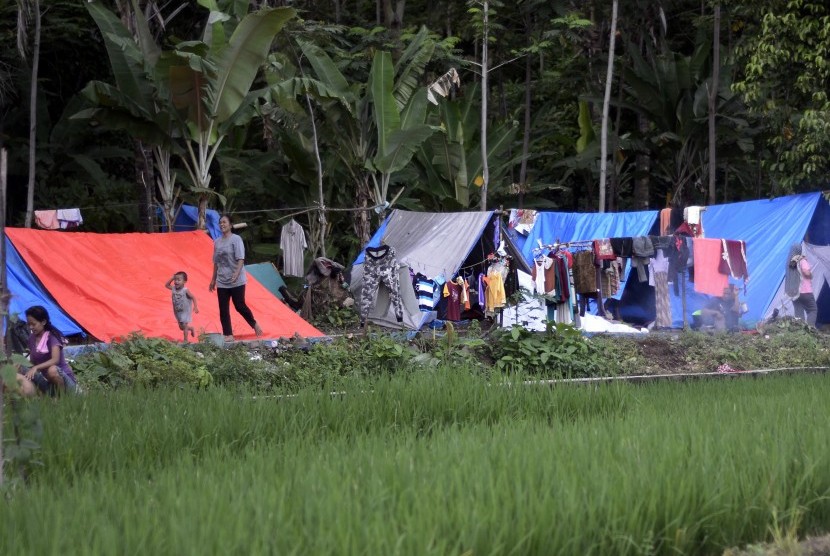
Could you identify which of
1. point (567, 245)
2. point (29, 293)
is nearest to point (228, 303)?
point (29, 293)

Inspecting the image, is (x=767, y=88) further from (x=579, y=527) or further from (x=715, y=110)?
(x=579, y=527)

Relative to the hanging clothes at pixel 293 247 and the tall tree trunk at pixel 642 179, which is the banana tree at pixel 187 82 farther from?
the tall tree trunk at pixel 642 179

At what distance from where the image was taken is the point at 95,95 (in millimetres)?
15305

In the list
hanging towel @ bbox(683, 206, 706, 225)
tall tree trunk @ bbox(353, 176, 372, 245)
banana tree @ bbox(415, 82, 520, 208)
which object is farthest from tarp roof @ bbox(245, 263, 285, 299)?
hanging towel @ bbox(683, 206, 706, 225)

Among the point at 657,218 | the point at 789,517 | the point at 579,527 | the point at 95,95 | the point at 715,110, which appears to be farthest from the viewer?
the point at 715,110

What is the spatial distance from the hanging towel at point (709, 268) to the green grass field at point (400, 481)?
7.94m

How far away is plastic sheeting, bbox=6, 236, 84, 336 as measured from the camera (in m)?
11.8

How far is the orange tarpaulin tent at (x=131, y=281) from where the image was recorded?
40.0ft

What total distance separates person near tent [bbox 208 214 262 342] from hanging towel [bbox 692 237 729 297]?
21.7ft

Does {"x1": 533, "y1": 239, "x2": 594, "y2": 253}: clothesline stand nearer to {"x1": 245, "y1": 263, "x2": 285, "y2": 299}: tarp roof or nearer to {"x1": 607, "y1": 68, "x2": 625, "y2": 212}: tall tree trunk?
{"x1": 245, "y1": 263, "x2": 285, "y2": 299}: tarp roof

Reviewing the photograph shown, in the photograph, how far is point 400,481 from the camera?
446 centimetres

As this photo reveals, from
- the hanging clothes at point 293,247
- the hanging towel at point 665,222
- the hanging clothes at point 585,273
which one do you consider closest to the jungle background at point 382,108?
the hanging clothes at point 293,247

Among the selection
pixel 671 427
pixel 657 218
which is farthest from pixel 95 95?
pixel 671 427

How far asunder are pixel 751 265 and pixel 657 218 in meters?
1.61
